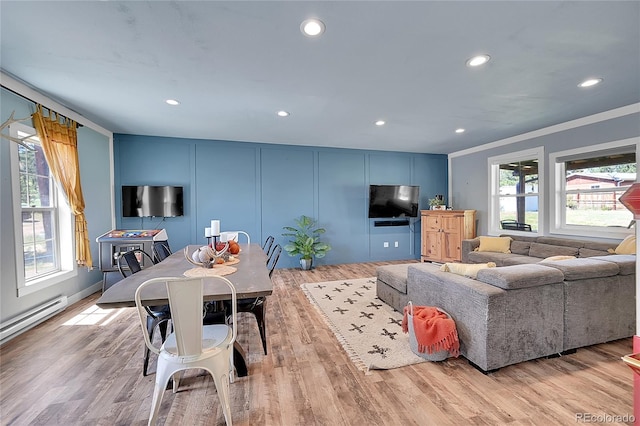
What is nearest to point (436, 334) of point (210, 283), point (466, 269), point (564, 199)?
point (466, 269)

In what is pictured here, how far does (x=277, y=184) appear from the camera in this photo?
5328mm

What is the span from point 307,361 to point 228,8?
2601 millimetres

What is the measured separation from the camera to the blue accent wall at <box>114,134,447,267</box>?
475 cm

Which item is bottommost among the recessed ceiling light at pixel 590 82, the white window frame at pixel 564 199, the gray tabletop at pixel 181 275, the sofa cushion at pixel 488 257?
the sofa cushion at pixel 488 257

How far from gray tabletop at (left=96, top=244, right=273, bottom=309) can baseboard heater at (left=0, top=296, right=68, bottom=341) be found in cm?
156

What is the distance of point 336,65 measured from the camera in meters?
2.30

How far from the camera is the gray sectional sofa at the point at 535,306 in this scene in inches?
76.0

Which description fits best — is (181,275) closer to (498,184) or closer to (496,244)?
(496,244)

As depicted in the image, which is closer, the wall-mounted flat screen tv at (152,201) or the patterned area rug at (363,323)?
the patterned area rug at (363,323)

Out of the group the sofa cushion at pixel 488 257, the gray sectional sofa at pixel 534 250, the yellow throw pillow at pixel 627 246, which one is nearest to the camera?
the yellow throw pillow at pixel 627 246

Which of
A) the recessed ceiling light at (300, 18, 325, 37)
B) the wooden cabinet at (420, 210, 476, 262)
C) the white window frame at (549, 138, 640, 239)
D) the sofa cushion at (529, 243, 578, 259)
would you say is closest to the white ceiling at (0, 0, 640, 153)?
the recessed ceiling light at (300, 18, 325, 37)

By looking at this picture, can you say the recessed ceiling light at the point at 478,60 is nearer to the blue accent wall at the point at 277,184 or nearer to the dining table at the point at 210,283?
the dining table at the point at 210,283

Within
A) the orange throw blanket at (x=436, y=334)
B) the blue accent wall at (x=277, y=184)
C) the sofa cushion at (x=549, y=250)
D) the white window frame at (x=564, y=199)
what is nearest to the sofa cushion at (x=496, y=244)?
the sofa cushion at (x=549, y=250)

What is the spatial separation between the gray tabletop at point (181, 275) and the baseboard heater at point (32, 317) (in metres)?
1.56
